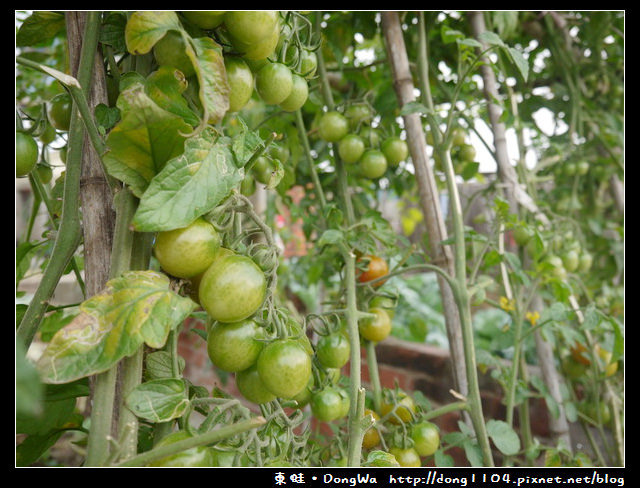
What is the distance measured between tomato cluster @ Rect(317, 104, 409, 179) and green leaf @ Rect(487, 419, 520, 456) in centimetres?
52

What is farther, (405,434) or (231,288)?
(405,434)

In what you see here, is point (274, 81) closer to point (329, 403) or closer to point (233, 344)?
point (233, 344)

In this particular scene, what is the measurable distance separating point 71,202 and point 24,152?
102mm

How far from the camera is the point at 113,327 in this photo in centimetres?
40

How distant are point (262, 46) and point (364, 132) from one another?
0.51m

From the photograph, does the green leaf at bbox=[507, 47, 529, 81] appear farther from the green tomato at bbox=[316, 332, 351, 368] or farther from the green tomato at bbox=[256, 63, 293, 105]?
the green tomato at bbox=[316, 332, 351, 368]

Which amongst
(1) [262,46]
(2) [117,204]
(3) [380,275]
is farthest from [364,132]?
(2) [117,204]

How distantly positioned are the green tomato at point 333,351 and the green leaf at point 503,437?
365 mm

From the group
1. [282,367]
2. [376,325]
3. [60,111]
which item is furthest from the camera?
[376,325]

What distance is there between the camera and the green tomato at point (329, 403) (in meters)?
0.68

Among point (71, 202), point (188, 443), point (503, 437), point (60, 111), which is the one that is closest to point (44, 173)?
point (60, 111)

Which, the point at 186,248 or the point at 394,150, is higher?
the point at 394,150

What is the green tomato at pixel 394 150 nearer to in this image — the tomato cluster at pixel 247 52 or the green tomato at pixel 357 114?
the green tomato at pixel 357 114

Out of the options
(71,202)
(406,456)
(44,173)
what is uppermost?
(44,173)
